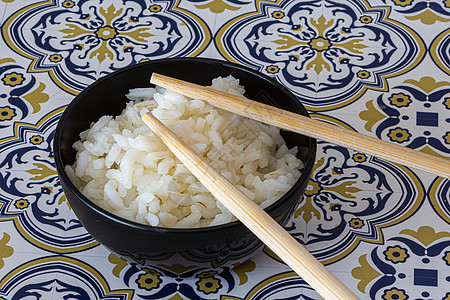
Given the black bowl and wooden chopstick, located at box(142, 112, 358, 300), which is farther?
the black bowl

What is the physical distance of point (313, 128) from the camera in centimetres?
85

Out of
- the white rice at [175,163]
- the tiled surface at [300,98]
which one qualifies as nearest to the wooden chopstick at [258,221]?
the white rice at [175,163]

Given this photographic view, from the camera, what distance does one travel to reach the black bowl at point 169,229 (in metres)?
0.81

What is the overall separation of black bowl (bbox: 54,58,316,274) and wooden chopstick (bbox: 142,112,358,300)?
0.05 meters

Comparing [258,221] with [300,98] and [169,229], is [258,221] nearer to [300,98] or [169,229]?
[169,229]

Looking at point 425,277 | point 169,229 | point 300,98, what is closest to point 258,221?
point 169,229

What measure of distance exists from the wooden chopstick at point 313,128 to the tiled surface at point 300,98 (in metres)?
0.20

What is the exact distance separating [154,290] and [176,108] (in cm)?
25

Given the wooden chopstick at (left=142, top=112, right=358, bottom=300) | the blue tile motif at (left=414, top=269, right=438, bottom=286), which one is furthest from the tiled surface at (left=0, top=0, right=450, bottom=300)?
the wooden chopstick at (left=142, top=112, right=358, bottom=300)

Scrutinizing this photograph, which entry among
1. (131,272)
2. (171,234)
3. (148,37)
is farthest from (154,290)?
(148,37)

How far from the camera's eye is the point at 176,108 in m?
0.91

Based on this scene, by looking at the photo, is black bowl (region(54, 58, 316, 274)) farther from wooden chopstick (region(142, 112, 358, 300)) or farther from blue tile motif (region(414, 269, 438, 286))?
blue tile motif (region(414, 269, 438, 286))

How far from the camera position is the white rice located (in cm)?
85

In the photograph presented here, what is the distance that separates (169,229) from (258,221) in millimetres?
117
